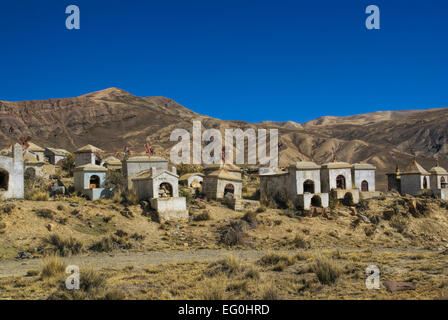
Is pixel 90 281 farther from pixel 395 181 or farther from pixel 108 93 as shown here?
pixel 108 93

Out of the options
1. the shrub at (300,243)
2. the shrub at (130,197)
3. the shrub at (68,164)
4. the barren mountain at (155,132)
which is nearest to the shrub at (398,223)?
the shrub at (300,243)

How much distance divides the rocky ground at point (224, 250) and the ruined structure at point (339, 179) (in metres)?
1.14

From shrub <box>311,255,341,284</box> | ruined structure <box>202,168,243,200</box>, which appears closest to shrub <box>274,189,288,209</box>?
ruined structure <box>202,168,243,200</box>

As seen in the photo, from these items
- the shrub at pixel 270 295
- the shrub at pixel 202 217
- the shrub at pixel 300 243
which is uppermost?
the shrub at pixel 202 217

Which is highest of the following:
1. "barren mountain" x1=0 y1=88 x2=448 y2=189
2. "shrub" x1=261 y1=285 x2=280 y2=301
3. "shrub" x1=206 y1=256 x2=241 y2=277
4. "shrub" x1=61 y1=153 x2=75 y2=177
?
"barren mountain" x1=0 y1=88 x2=448 y2=189

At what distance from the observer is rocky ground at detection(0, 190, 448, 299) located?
10.1 m

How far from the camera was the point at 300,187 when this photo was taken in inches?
1097

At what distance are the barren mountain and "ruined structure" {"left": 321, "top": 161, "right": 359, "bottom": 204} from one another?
45.9 metres

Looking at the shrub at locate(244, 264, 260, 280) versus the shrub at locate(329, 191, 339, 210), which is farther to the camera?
the shrub at locate(329, 191, 339, 210)

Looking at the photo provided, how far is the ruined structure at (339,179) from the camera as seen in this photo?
29469 millimetres

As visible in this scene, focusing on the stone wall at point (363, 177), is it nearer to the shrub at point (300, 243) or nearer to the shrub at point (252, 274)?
the shrub at point (300, 243)

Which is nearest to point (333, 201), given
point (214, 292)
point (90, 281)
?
point (214, 292)

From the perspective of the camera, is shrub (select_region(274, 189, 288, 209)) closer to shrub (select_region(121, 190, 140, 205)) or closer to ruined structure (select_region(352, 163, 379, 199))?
ruined structure (select_region(352, 163, 379, 199))
